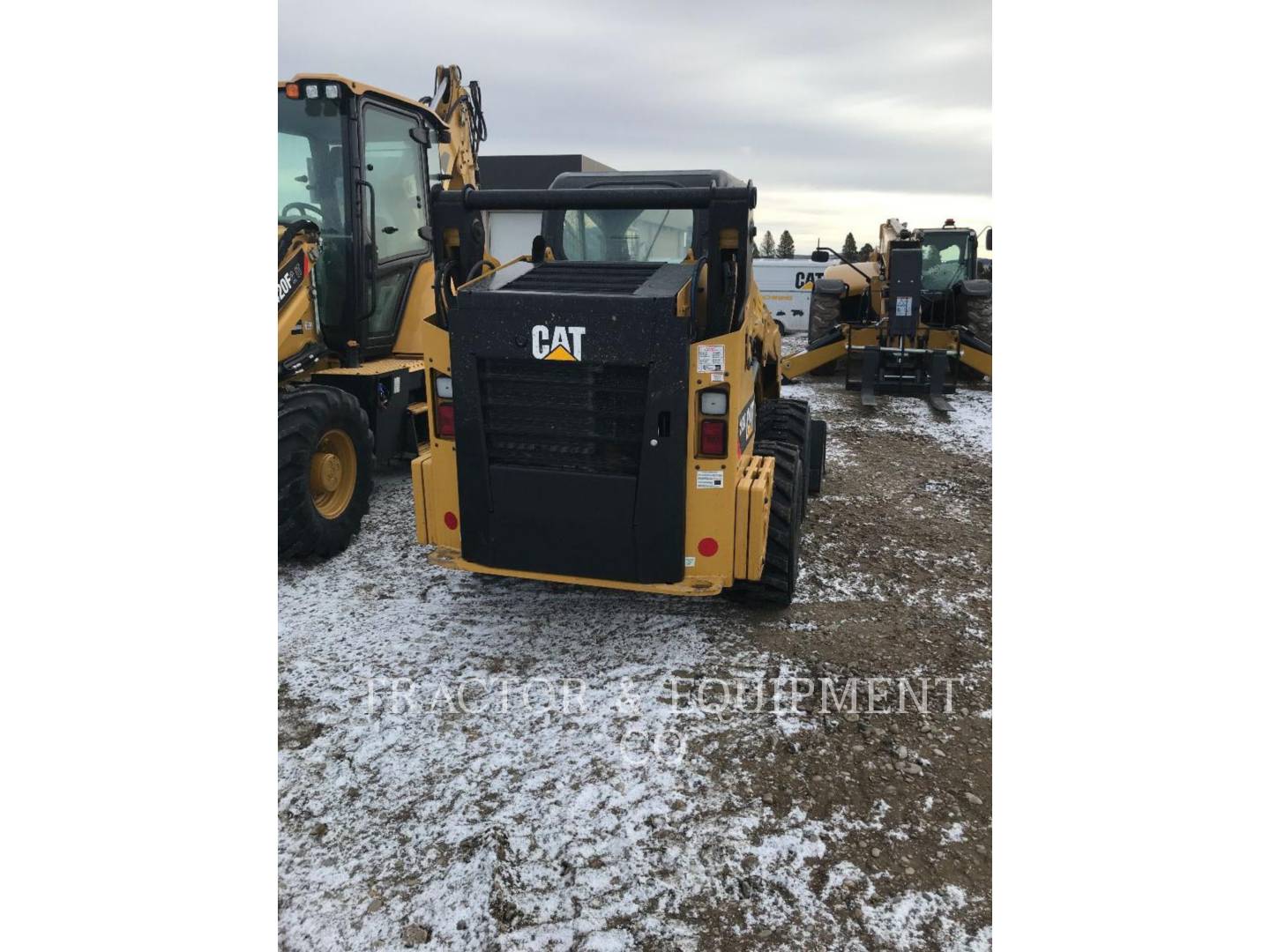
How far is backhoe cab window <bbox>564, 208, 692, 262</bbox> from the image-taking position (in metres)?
4.65

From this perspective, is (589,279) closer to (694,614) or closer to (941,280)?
(694,614)

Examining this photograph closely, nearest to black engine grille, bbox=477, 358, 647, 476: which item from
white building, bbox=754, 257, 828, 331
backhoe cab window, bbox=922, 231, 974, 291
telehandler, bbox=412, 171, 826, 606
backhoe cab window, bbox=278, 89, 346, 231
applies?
telehandler, bbox=412, 171, 826, 606

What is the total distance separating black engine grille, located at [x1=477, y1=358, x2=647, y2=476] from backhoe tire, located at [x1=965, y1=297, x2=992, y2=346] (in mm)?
9052

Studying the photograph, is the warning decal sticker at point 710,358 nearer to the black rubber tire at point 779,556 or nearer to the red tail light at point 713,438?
the red tail light at point 713,438

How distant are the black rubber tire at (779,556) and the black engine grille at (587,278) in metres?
1.22

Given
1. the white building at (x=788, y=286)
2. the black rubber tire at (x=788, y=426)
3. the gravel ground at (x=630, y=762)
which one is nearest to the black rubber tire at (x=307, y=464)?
the gravel ground at (x=630, y=762)

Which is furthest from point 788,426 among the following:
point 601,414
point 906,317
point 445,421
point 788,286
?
point 788,286

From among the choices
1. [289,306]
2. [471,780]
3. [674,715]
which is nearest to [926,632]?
[674,715]

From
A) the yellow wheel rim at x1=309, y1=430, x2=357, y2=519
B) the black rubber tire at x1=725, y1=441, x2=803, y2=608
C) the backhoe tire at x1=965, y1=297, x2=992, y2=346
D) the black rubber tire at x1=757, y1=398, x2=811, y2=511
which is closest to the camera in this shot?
the black rubber tire at x1=725, y1=441, x2=803, y2=608

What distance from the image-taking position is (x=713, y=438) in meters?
3.48

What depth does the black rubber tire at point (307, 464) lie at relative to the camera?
4430mm

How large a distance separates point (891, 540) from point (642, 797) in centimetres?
301

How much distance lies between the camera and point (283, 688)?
3377 millimetres

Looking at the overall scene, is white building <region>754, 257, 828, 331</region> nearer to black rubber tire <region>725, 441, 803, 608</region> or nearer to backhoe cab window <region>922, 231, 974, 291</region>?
backhoe cab window <region>922, 231, 974, 291</region>
